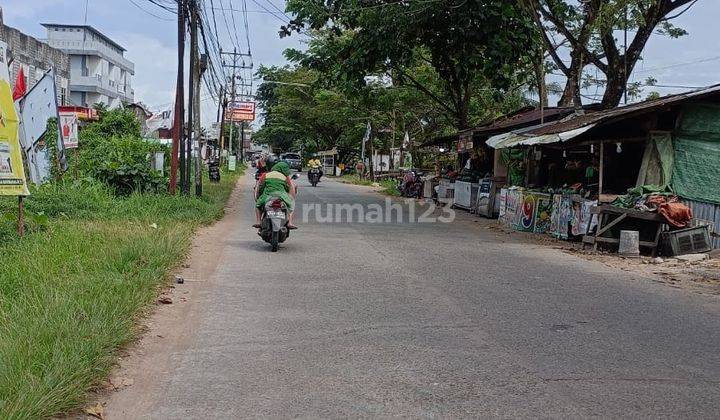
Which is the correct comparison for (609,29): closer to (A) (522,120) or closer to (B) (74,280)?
(A) (522,120)

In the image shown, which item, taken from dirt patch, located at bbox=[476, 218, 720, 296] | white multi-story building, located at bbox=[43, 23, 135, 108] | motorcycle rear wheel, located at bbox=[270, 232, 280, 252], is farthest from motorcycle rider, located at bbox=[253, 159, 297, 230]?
white multi-story building, located at bbox=[43, 23, 135, 108]

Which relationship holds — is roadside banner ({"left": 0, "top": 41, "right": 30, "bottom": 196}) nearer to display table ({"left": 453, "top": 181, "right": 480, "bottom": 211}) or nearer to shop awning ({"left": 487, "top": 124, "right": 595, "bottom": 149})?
shop awning ({"left": 487, "top": 124, "right": 595, "bottom": 149})

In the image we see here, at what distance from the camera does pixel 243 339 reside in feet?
18.1

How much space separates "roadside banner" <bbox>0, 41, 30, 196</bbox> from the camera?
8336mm

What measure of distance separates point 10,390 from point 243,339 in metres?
2.02

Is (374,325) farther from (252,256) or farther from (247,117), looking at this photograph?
(247,117)

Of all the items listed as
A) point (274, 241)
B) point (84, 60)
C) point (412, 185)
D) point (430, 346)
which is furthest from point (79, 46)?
point (430, 346)

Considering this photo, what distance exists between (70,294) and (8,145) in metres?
3.50

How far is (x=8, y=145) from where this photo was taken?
27.6 feet

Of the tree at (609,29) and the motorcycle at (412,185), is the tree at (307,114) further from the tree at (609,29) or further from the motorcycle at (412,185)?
the tree at (609,29)

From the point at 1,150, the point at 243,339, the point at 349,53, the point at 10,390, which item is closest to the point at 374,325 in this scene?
the point at 243,339

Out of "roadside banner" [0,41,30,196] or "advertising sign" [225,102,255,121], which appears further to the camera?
"advertising sign" [225,102,255,121]

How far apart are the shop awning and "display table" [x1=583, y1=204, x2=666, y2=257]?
1.37 metres

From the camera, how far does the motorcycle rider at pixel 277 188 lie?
1088 centimetres
